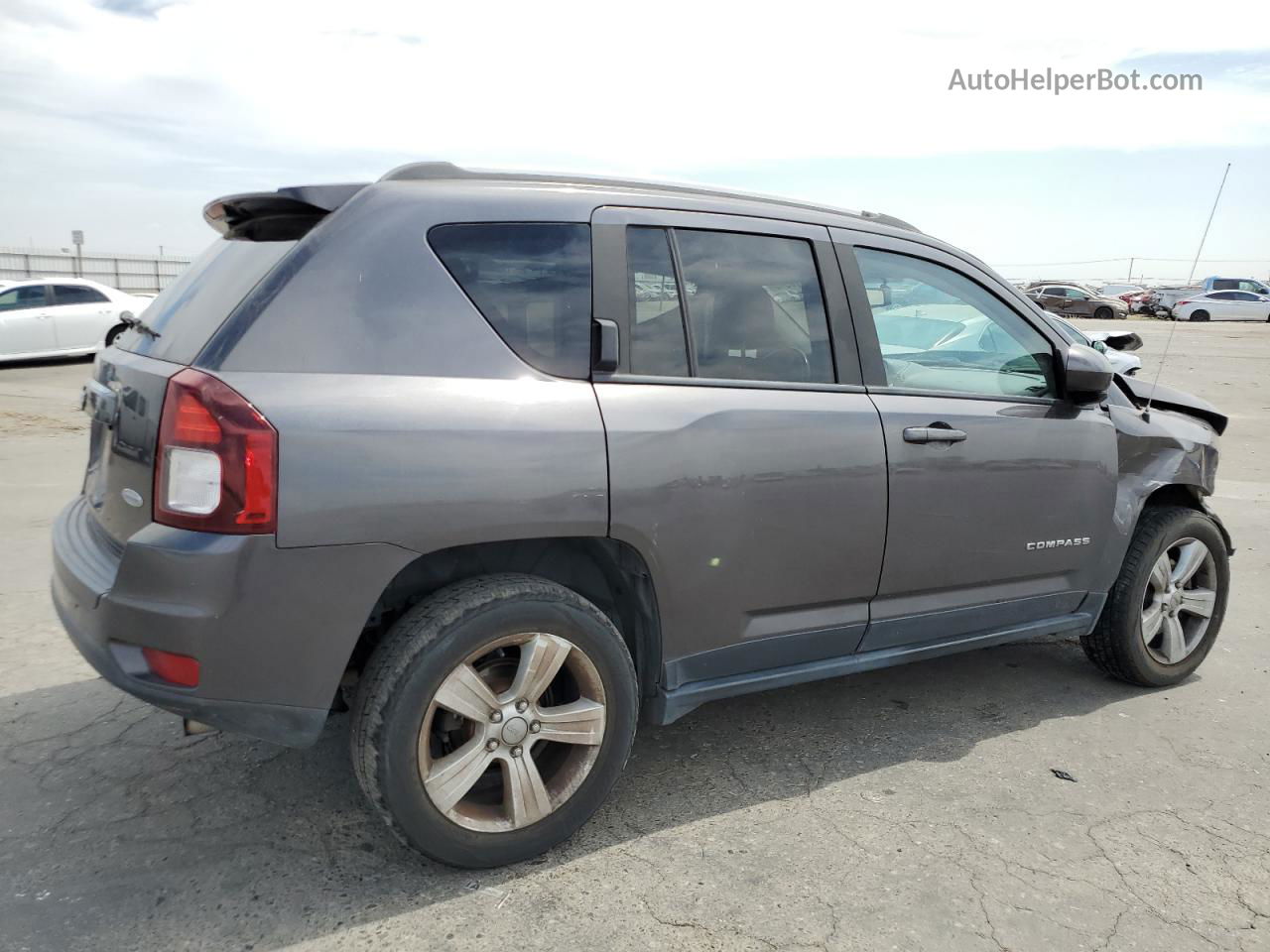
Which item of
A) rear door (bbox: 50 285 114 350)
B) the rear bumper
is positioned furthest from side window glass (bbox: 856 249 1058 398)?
rear door (bbox: 50 285 114 350)

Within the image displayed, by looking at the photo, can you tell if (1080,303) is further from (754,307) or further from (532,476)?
(532,476)

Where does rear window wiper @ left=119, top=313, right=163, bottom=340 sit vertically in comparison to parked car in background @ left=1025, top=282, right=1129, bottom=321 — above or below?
below

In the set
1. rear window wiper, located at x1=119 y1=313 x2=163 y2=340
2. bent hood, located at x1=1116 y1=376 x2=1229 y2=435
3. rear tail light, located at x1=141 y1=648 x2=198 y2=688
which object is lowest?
rear tail light, located at x1=141 y1=648 x2=198 y2=688

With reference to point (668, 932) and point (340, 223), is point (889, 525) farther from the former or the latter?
point (340, 223)

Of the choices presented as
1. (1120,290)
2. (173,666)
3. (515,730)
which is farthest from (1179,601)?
(1120,290)

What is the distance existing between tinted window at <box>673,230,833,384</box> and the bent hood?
1.69 meters

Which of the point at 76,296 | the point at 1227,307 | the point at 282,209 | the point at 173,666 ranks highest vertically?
the point at 1227,307

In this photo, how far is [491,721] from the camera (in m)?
2.72

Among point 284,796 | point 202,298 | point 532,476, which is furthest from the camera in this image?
point 284,796

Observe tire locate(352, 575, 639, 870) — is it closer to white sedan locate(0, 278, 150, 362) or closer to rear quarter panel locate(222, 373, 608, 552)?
rear quarter panel locate(222, 373, 608, 552)

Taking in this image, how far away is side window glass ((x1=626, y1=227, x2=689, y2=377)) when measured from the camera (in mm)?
2982

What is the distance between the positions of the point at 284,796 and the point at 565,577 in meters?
1.14

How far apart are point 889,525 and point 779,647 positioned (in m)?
0.55

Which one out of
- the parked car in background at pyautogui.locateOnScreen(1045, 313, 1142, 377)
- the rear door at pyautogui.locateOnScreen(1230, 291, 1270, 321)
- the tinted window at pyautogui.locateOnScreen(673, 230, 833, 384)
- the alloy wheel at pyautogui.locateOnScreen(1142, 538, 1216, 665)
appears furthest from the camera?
the rear door at pyautogui.locateOnScreen(1230, 291, 1270, 321)
